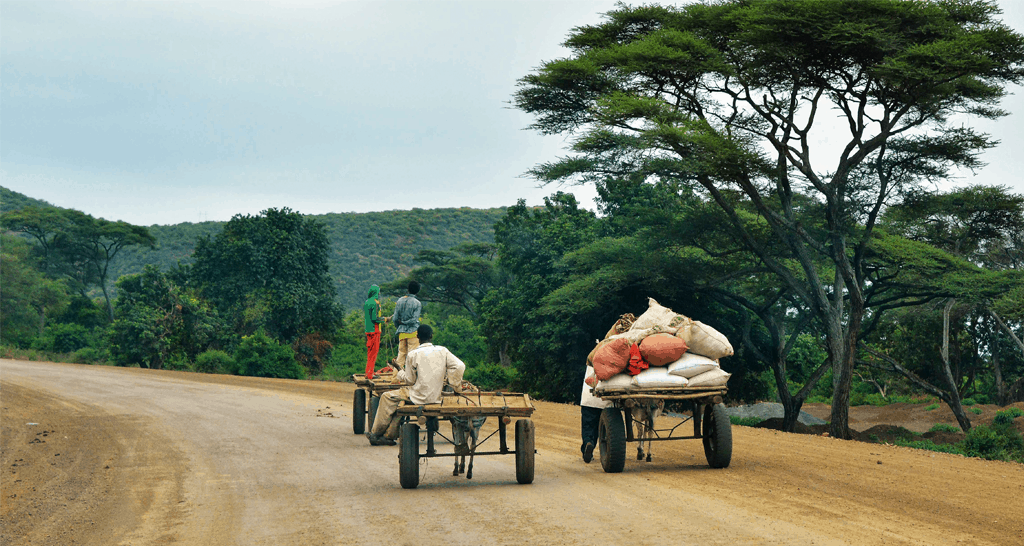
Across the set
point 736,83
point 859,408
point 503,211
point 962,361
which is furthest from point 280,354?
point 503,211

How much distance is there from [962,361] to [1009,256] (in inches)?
505

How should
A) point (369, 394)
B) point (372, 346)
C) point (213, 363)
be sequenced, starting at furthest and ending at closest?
point (213, 363)
point (372, 346)
point (369, 394)

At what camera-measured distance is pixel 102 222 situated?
55.1m

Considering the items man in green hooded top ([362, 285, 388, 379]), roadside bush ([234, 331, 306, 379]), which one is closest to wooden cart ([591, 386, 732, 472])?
man in green hooded top ([362, 285, 388, 379])

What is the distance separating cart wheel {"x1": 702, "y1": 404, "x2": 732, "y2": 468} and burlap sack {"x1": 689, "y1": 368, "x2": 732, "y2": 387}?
0.47 meters

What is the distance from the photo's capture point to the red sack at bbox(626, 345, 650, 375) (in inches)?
388

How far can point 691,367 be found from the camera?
9.84m

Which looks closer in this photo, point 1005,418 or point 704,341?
point 704,341

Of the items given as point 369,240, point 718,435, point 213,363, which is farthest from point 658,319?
point 369,240

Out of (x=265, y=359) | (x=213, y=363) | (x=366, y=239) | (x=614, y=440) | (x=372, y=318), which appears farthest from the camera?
(x=366, y=239)

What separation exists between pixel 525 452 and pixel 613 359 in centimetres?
150

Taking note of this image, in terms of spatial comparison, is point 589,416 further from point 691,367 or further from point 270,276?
point 270,276

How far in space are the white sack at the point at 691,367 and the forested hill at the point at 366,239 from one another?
2899 inches

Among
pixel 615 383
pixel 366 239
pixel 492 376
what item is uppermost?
pixel 366 239
